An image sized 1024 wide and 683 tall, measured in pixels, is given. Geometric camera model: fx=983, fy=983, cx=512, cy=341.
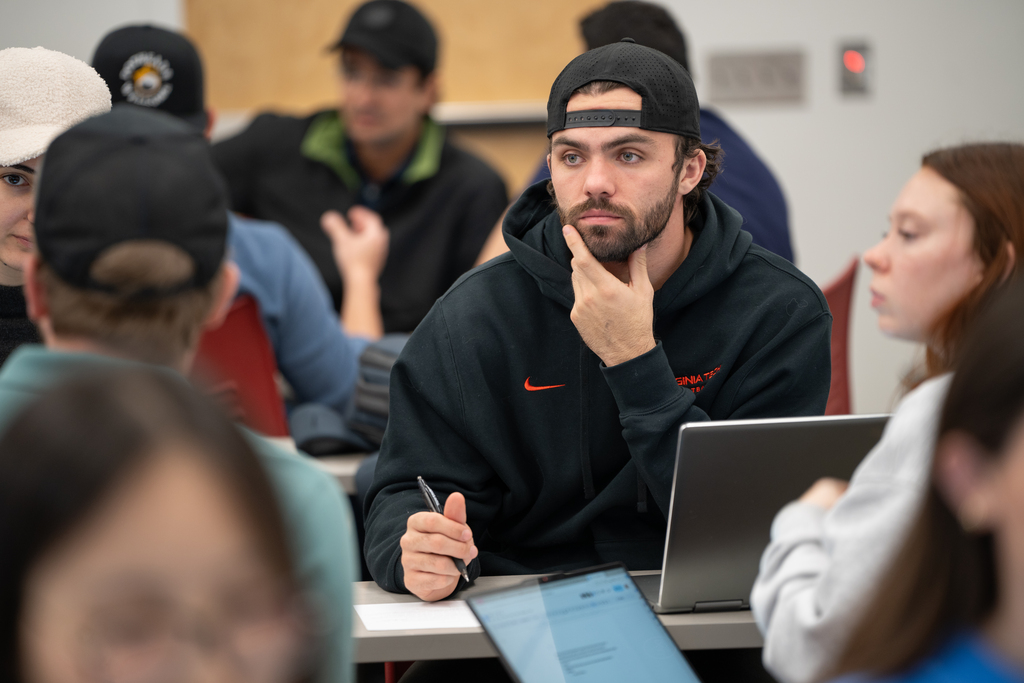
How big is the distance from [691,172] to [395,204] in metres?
1.79

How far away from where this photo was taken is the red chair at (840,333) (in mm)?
2441

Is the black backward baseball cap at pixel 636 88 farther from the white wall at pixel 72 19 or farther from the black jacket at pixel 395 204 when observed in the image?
the black jacket at pixel 395 204

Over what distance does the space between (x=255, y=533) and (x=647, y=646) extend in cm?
72

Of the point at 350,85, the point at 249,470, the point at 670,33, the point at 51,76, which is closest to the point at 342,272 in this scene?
the point at 350,85

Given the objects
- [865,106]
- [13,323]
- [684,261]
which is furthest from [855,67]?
[13,323]

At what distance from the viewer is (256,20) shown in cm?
408

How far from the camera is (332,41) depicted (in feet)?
13.5

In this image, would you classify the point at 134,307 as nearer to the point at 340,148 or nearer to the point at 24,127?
the point at 24,127

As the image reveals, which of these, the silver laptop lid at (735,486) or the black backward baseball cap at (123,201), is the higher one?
the black backward baseball cap at (123,201)

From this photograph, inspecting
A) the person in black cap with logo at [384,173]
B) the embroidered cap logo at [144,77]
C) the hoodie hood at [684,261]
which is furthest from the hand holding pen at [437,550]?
the person in black cap with logo at [384,173]

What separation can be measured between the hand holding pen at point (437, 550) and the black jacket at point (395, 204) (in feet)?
6.35

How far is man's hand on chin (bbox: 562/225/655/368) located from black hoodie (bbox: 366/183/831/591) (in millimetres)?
69

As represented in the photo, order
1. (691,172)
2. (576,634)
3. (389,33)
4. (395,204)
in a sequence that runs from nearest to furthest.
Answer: (576,634), (691,172), (389,33), (395,204)

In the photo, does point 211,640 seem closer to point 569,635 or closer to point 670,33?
point 569,635
